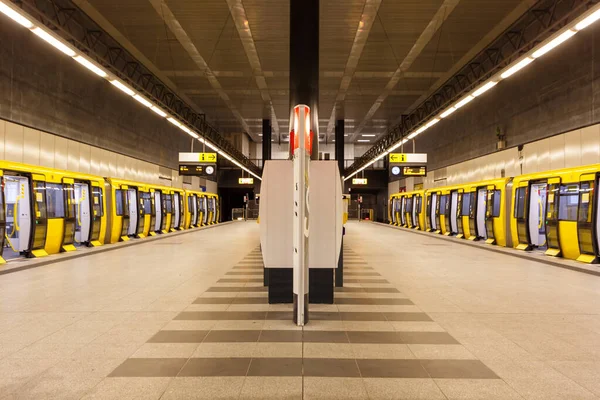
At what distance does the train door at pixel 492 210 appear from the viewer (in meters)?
14.8

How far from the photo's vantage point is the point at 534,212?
1287 centimetres

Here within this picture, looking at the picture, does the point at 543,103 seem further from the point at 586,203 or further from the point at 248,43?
the point at 248,43

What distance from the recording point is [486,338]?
177 inches

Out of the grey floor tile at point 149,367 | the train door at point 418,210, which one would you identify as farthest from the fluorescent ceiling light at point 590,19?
the train door at point 418,210

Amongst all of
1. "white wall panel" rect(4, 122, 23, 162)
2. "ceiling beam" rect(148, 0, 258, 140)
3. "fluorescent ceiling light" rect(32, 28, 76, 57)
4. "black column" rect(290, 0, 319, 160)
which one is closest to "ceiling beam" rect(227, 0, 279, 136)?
"ceiling beam" rect(148, 0, 258, 140)

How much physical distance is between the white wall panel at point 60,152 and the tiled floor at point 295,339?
6.22 m

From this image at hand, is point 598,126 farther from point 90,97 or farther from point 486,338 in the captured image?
point 90,97

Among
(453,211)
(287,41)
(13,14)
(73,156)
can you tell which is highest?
(287,41)

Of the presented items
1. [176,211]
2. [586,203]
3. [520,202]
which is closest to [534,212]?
[520,202]

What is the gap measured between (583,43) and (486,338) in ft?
37.1

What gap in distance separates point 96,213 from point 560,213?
14.9m

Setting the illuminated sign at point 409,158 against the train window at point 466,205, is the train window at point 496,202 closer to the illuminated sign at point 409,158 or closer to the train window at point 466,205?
the train window at point 466,205

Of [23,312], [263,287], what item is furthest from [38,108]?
[263,287]

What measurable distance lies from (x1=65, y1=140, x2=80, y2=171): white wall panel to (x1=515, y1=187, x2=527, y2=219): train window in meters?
15.6
